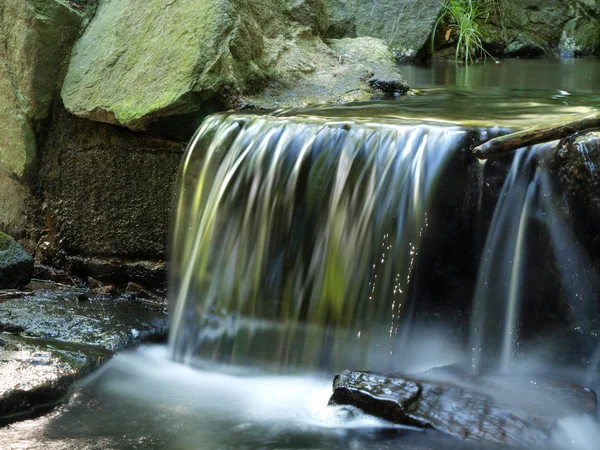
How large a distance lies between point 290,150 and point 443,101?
49.1 inches

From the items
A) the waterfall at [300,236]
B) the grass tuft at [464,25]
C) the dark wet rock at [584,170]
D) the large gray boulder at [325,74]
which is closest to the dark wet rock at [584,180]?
the dark wet rock at [584,170]

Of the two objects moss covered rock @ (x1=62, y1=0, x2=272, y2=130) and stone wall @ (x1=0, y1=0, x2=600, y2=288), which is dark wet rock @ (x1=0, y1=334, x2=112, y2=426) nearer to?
stone wall @ (x1=0, y1=0, x2=600, y2=288)

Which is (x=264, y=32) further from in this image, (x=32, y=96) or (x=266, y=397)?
(x=266, y=397)

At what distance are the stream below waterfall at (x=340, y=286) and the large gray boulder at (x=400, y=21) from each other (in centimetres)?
663

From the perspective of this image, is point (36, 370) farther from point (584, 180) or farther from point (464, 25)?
point (464, 25)

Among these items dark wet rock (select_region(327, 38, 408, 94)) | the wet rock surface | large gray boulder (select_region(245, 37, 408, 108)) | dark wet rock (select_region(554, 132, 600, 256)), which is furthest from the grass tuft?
dark wet rock (select_region(554, 132, 600, 256))

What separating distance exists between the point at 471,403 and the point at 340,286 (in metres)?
0.72

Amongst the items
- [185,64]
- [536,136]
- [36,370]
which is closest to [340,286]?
[536,136]

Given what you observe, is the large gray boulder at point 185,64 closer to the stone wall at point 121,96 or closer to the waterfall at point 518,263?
the stone wall at point 121,96

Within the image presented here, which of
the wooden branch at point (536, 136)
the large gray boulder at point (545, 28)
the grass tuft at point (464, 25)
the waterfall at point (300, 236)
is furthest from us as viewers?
the large gray boulder at point (545, 28)

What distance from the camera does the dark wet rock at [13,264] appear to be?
12.4 feet

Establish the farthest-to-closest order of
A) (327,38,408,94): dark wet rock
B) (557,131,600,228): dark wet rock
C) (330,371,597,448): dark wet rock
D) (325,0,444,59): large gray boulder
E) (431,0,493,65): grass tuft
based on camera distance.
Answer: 1. (431,0,493,65): grass tuft
2. (325,0,444,59): large gray boulder
3. (327,38,408,94): dark wet rock
4. (557,131,600,228): dark wet rock
5. (330,371,597,448): dark wet rock

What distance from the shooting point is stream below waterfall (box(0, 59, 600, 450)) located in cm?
251

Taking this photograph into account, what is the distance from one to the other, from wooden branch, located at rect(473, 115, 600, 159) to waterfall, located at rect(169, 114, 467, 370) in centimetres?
19
